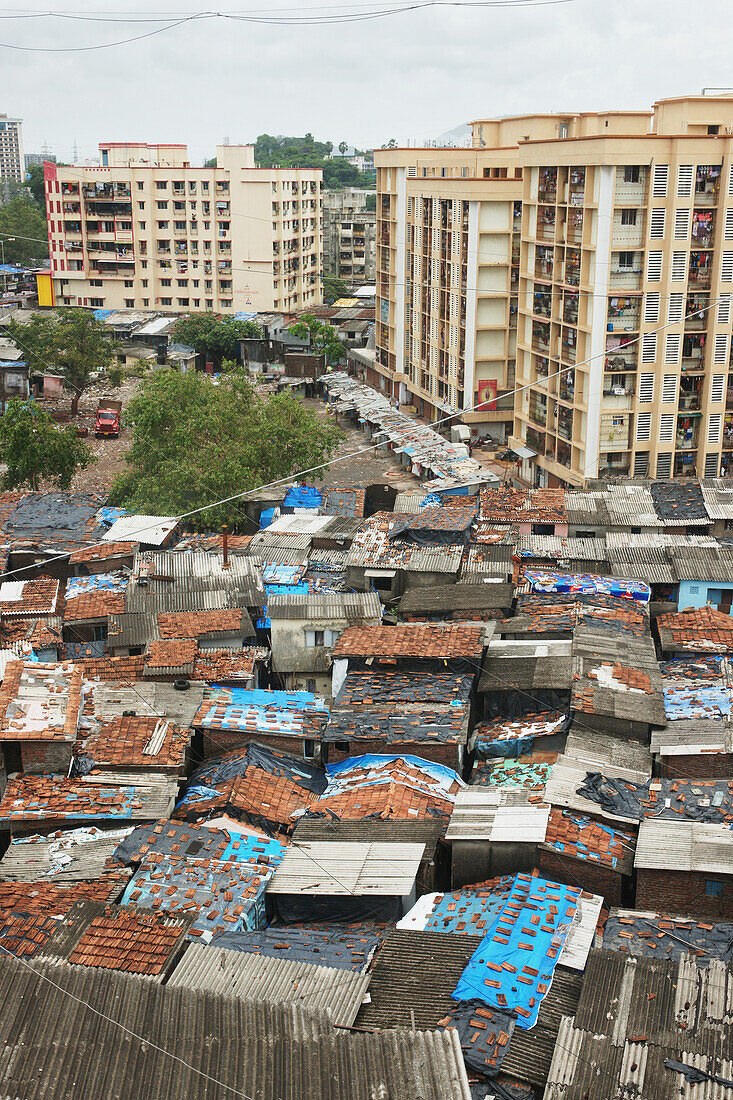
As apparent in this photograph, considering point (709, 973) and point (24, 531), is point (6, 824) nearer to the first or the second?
point (709, 973)

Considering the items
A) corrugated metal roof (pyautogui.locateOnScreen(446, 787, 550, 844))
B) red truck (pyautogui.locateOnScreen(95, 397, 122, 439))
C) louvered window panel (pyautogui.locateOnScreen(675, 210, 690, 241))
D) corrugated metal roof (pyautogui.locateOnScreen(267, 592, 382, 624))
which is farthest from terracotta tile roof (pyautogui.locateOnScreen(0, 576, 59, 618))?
red truck (pyautogui.locateOnScreen(95, 397, 122, 439))

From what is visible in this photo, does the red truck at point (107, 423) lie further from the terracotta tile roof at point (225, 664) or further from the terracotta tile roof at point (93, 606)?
the terracotta tile roof at point (225, 664)

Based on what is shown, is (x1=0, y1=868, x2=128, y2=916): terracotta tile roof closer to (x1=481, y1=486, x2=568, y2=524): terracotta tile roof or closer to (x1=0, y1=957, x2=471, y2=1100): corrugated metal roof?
(x1=0, y1=957, x2=471, y2=1100): corrugated metal roof

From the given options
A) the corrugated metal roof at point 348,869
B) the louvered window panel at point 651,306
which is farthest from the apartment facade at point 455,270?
the corrugated metal roof at point 348,869

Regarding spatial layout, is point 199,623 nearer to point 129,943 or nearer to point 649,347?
point 129,943

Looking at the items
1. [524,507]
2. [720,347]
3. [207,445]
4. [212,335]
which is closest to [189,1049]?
[524,507]

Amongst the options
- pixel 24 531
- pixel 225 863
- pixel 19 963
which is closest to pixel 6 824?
pixel 225 863
